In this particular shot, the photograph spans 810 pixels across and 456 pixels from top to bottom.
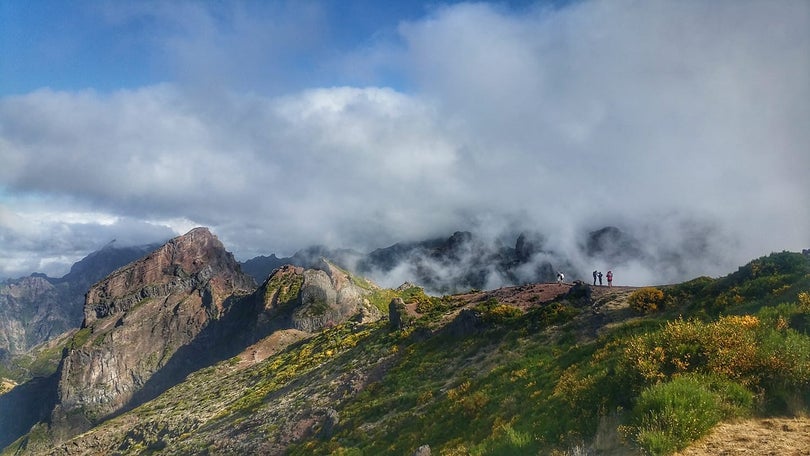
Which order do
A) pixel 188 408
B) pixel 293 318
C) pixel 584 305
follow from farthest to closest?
Answer: pixel 293 318, pixel 188 408, pixel 584 305

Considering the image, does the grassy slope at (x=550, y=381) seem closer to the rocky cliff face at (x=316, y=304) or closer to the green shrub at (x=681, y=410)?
the green shrub at (x=681, y=410)

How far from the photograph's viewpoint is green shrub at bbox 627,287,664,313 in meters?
30.9

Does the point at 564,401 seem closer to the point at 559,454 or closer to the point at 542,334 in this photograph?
the point at 559,454

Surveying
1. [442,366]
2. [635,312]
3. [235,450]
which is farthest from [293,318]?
[635,312]

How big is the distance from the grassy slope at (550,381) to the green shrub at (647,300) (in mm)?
522

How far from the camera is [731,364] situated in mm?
13031

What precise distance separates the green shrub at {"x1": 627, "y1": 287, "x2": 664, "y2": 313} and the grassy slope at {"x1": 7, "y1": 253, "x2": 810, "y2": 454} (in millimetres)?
522

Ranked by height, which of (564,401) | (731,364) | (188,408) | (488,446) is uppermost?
(731,364)

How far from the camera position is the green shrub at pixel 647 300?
3088 cm

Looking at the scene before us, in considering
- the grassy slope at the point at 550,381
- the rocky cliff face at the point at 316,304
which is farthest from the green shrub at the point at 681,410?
the rocky cliff face at the point at 316,304

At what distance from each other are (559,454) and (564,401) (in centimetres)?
364

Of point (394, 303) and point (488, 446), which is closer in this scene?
point (488, 446)

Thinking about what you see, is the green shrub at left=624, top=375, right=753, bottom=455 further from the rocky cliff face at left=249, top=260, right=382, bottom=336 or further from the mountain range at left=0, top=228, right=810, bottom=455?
the rocky cliff face at left=249, top=260, right=382, bottom=336

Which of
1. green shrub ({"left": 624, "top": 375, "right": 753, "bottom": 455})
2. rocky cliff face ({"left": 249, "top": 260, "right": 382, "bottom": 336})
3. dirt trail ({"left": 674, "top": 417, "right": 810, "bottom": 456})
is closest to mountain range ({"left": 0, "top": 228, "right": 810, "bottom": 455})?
green shrub ({"left": 624, "top": 375, "right": 753, "bottom": 455})
